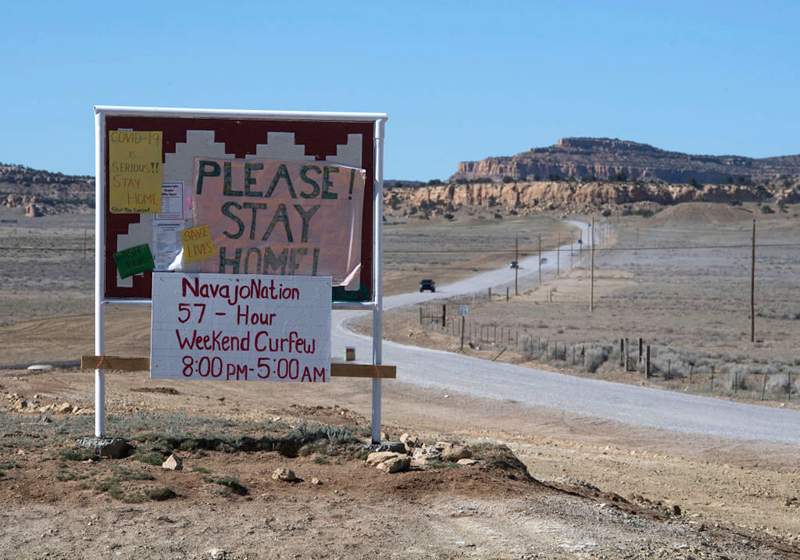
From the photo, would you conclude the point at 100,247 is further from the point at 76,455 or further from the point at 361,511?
the point at 361,511

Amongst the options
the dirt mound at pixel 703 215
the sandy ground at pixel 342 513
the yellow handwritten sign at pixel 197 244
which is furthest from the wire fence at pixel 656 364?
the dirt mound at pixel 703 215

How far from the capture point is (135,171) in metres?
10.5

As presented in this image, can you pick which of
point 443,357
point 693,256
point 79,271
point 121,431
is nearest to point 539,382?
point 443,357

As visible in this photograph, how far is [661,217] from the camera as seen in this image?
567ft

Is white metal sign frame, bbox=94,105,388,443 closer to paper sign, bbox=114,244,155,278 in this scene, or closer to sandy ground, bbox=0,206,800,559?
paper sign, bbox=114,244,155,278

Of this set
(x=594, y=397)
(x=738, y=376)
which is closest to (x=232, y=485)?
(x=594, y=397)

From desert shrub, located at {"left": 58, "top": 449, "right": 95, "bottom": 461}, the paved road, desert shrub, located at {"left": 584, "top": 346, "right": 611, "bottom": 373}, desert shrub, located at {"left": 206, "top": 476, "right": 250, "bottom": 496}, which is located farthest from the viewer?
desert shrub, located at {"left": 584, "top": 346, "right": 611, "bottom": 373}

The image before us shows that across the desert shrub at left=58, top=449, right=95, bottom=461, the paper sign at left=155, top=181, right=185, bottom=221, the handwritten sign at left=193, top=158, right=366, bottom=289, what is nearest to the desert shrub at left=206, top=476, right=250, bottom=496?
the desert shrub at left=58, top=449, right=95, bottom=461

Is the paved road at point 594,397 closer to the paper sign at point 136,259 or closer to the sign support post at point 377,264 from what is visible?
the sign support post at point 377,264

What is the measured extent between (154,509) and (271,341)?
263 cm

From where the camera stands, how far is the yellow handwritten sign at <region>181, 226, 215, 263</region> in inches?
415

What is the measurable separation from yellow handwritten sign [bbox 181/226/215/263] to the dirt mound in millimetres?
160560

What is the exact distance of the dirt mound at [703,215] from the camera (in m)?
167

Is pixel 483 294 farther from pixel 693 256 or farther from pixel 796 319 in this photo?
pixel 693 256
